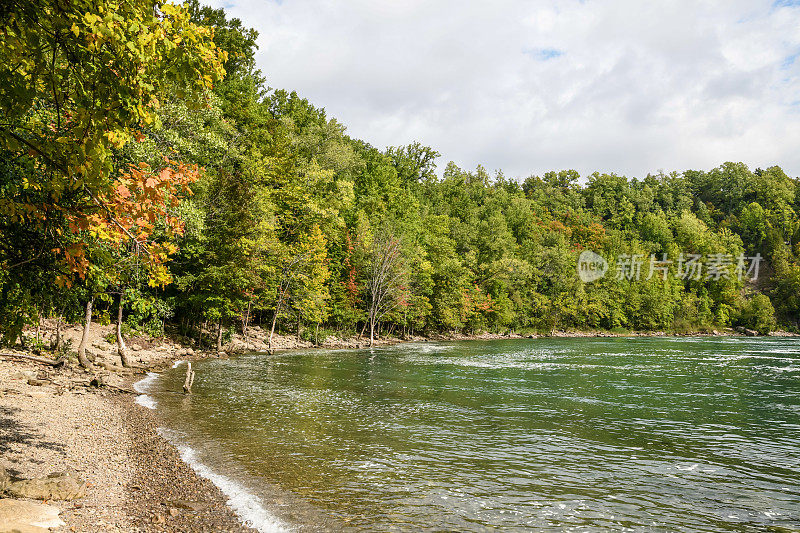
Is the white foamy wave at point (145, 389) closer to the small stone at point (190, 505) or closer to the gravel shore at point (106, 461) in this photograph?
the gravel shore at point (106, 461)

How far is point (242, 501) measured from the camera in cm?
980

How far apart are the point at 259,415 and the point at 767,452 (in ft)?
53.7

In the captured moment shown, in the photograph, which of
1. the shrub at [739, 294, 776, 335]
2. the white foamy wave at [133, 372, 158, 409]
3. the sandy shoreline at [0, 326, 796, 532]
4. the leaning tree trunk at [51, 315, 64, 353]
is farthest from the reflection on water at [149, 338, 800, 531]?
the shrub at [739, 294, 776, 335]

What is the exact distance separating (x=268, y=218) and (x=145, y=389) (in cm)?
2481

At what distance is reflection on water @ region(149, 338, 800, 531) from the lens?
9828mm

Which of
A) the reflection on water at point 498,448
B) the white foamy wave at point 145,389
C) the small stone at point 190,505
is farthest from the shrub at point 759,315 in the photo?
the small stone at point 190,505

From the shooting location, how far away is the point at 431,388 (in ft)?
83.0

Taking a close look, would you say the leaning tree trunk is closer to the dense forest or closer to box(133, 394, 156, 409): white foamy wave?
the dense forest

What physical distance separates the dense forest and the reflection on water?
5.42m

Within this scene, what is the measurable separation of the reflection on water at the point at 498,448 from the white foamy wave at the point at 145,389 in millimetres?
438

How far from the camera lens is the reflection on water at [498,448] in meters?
9.83

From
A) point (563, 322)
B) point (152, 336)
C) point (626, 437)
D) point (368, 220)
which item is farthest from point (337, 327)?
point (563, 322)

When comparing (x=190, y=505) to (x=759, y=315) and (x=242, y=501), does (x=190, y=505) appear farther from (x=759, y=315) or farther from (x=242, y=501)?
(x=759, y=315)

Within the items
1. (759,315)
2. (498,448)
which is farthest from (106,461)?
(759,315)
